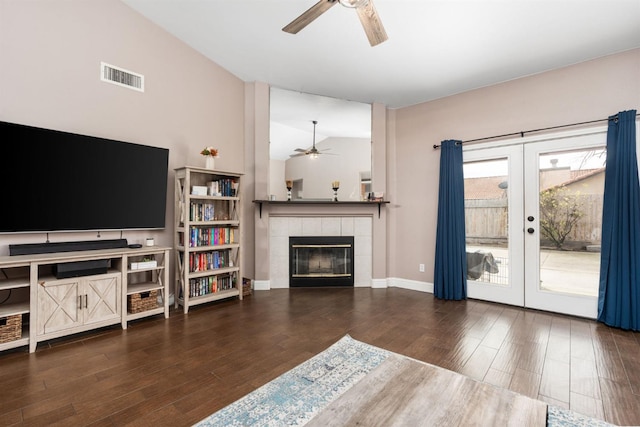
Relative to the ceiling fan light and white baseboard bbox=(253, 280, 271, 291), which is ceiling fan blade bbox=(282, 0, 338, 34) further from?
white baseboard bbox=(253, 280, 271, 291)

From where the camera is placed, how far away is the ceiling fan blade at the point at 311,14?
2.10 meters

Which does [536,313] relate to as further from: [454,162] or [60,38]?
[60,38]

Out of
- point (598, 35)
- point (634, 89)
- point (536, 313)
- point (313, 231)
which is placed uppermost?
point (598, 35)

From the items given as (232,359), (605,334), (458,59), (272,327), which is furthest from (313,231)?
(605,334)

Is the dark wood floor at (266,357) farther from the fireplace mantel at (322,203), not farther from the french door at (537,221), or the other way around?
the fireplace mantel at (322,203)

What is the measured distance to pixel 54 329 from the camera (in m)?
2.53

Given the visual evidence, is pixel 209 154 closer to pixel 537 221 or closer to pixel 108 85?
pixel 108 85

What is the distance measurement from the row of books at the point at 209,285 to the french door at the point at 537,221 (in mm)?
3261

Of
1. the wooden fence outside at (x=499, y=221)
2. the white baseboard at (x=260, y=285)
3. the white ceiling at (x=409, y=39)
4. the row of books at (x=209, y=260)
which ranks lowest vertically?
the white baseboard at (x=260, y=285)

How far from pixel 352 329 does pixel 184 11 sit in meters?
3.59

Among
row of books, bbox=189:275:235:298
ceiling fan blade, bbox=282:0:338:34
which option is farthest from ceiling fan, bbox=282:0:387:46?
row of books, bbox=189:275:235:298

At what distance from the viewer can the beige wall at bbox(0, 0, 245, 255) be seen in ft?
8.36

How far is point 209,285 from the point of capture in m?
3.81

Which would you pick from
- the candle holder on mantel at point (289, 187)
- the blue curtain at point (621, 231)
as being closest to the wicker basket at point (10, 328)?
the candle holder on mantel at point (289, 187)
